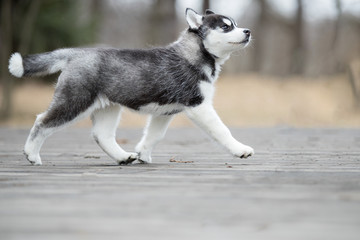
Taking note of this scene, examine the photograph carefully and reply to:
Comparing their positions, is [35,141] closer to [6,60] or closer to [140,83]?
[140,83]

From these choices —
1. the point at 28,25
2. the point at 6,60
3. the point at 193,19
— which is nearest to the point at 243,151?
the point at 193,19

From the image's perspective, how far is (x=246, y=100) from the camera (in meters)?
15.0

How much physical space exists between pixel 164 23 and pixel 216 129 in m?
11.8

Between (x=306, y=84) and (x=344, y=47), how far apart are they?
1.71 metres

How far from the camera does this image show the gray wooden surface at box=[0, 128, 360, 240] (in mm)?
2262

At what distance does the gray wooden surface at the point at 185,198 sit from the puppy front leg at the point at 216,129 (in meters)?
0.13

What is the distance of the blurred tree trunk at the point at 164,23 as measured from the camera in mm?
16031

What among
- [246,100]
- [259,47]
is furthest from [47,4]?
[259,47]

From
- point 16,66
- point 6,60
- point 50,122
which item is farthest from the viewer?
point 6,60

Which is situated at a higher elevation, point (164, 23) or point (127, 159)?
point (127, 159)

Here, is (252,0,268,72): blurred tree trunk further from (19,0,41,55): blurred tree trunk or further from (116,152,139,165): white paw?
(116,152,139,165): white paw

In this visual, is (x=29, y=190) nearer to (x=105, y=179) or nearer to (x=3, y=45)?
(x=105, y=179)

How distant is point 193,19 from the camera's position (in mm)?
5117

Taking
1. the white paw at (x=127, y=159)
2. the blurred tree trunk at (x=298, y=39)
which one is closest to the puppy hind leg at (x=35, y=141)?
the white paw at (x=127, y=159)
